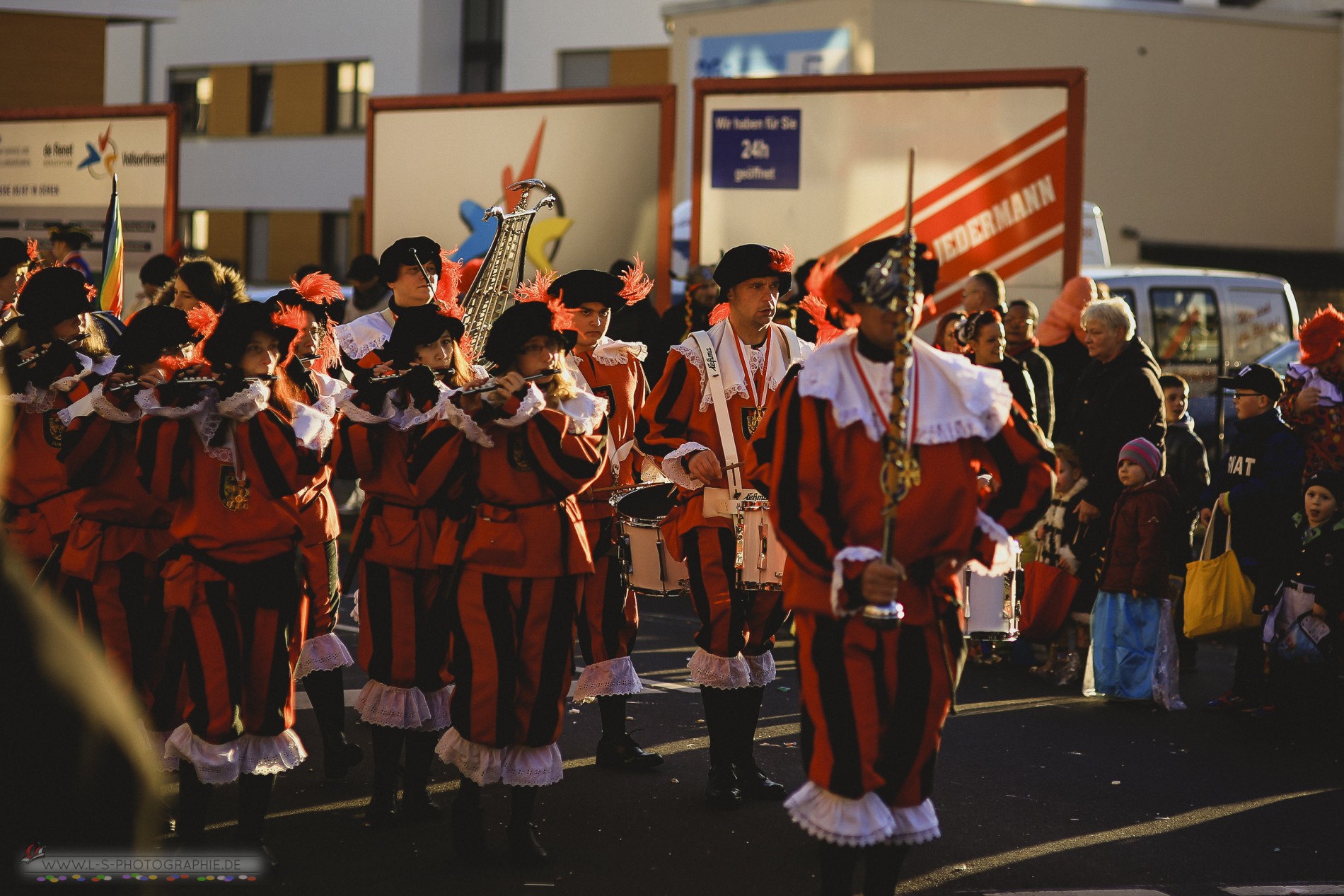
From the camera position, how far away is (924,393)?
4.38 metres

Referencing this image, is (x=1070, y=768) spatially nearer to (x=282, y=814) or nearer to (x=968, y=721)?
(x=968, y=721)

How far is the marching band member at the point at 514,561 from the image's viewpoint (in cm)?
525

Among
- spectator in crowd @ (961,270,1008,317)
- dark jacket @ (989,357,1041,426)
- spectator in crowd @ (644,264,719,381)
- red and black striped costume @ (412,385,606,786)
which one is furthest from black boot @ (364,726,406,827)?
spectator in crowd @ (961,270,1008,317)

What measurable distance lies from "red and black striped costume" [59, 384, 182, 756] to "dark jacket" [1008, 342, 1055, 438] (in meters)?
5.18

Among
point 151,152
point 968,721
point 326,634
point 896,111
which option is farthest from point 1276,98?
point 326,634

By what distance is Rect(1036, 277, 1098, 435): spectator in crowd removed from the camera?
10273 mm

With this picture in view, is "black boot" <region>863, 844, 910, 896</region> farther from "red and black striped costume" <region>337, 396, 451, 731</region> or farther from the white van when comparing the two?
the white van

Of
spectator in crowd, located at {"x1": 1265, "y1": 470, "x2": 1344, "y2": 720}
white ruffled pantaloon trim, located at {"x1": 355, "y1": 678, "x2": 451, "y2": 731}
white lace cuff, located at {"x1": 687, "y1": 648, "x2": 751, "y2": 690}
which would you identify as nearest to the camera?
white ruffled pantaloon trim, located at {"x1": 355, "y1": 678, "x2": 451, "y2": 731}

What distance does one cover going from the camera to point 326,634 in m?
6.50

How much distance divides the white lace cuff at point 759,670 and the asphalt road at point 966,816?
471mm

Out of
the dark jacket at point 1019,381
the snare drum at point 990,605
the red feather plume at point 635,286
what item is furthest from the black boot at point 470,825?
the dark jacket at point 1019,381

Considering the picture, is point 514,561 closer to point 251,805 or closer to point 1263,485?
point 251,805

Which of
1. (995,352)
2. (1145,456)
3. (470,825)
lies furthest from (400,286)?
(1145,456)

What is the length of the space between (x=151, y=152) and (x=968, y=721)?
32.6ft
